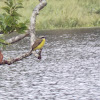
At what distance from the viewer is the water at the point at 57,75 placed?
72.4 ft

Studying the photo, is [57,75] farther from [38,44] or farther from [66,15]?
[66,15]

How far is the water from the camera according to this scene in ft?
72.4

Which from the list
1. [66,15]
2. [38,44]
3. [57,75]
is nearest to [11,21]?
[38,44]

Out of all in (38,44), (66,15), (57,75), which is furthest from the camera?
(66,15)

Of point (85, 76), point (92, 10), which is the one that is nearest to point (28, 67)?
point (85, 76)

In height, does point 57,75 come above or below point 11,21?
below

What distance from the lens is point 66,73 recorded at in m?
30.0

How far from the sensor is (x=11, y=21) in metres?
5.16

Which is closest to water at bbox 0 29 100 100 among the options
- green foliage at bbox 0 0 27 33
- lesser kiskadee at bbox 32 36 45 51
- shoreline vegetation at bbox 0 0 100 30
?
lesser kiskadee at bbox 32 36 45 51

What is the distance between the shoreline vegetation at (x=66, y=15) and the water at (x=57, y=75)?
15.4m

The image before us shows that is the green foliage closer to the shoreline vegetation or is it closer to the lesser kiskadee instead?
the lesser kiskadee

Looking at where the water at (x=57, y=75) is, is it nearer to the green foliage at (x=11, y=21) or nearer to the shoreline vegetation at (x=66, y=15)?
the green foliage at (x=11, y=21)

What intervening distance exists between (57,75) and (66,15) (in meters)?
37.2

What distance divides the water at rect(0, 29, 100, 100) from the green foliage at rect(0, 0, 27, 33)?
15.1 meters
